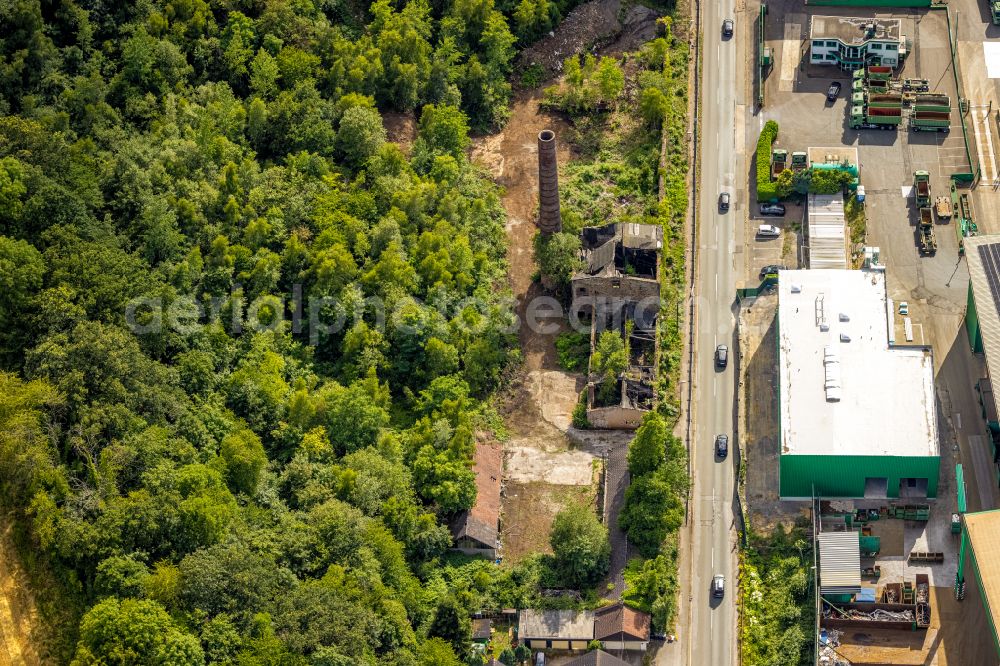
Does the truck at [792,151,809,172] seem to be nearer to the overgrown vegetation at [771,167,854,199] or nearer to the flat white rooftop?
the overgrown vegetation at [771,167,854,199]

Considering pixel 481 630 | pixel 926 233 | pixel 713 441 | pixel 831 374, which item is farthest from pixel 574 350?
pixel 926 233

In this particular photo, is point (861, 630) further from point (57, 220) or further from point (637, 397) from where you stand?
point (57, 220)

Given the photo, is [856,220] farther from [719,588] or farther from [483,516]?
[483,516]

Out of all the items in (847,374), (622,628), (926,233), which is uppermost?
(926,233)

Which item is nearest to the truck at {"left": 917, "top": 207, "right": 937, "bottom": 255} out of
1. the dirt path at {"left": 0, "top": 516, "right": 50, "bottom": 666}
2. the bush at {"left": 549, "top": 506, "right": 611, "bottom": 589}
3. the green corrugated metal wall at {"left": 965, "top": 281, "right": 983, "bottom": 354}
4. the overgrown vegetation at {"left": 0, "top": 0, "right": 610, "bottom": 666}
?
the green corrugated metal wall at {"left": 965, "top": 281, "right": 983, "bottom": 354}

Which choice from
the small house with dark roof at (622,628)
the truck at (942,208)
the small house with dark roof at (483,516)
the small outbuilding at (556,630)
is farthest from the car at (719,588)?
the truck at (942,208)

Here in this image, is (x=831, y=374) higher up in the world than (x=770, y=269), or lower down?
lower down

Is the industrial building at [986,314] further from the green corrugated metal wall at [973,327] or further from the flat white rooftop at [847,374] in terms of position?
the flat white rooftop at [847,374]
